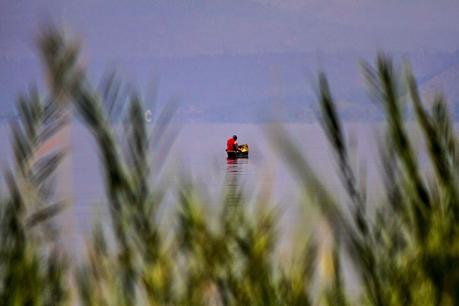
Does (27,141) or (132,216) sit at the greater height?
(27,141)

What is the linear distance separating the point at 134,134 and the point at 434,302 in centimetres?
57

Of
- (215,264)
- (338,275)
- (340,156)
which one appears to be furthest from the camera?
(215,264)

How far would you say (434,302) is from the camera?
101cm

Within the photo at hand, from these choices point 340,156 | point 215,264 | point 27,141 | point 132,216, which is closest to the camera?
point 340,156

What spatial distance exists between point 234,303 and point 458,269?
2.01 ft

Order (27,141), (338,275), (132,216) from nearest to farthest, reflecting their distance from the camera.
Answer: (338,275) → (132,216) → (27,141)

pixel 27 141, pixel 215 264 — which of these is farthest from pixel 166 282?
pixel 27 141

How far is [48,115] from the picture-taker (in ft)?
4.91

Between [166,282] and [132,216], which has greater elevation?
[132,216]

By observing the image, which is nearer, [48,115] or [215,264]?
[48,115]

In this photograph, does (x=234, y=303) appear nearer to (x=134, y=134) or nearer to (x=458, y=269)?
(x=134, y=134)

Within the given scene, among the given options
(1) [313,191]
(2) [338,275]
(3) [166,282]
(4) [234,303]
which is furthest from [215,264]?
(1) [313,191]

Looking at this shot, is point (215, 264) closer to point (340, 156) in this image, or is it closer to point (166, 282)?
point (166, 282)

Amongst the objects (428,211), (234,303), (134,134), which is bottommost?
(234,303)
